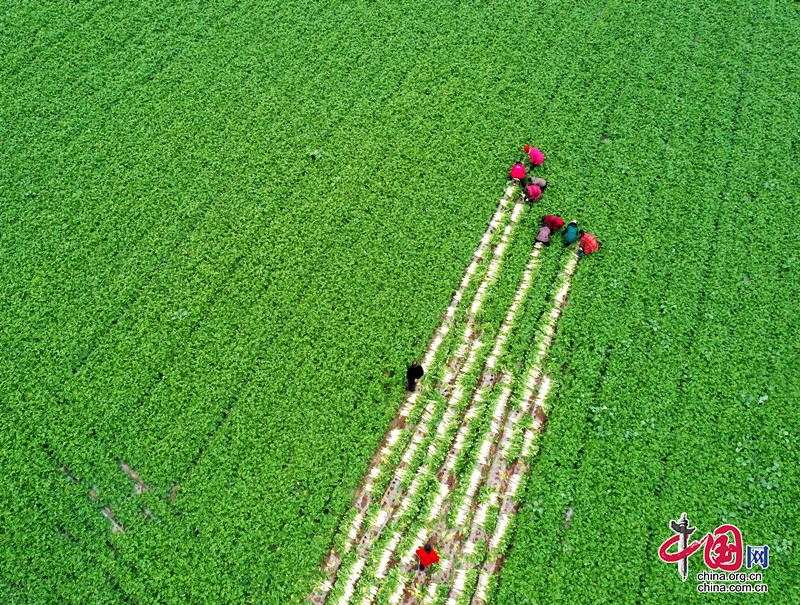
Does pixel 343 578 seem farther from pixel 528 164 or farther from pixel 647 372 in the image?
pixel 528 164

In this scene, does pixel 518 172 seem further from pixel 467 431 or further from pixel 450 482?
pixel 450 482

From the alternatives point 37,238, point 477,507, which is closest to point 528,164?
point 477,507

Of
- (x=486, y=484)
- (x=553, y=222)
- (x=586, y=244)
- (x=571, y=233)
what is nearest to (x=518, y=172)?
(x=553, y=222)

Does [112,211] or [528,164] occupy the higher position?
[528,164]

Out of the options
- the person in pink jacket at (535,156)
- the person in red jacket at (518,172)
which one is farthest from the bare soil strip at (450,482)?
the person in pink jacket at (535,156)

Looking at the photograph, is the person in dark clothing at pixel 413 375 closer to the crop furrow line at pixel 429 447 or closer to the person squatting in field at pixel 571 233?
the crop furrow line at pixel 429 447

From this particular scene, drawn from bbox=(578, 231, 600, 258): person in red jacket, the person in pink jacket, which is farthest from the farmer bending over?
the person in pink jacket

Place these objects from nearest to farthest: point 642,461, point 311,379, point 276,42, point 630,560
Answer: point 630,560, point 642,461, point 311,379, point 276,42
